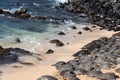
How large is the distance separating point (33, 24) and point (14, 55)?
1254cm

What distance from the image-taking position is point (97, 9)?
4769 cm

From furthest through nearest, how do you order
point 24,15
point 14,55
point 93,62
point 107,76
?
point 24,15, point 14,55, point 93,62, point 107,76

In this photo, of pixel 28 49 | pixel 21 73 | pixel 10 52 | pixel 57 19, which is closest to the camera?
pixel 21 73

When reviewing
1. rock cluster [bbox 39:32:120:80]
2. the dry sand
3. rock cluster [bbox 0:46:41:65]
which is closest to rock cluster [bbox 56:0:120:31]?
the dry sand

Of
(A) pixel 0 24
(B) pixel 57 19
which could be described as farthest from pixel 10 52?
(B) pixel 57 19

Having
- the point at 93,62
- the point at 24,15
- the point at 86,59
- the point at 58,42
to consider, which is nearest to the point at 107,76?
the point at 93,62

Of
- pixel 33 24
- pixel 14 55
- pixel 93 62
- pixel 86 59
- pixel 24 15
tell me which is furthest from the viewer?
pixel 24 15

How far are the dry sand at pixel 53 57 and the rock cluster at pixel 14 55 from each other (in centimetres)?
88

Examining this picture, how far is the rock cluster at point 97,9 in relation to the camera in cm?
4421

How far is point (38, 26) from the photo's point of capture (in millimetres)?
35625

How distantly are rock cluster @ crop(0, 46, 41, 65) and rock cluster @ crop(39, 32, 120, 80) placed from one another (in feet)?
7.32

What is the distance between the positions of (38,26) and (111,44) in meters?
9.91

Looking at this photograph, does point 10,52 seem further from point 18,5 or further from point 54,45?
point 18,5

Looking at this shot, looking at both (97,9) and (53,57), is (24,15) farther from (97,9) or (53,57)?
(53,57)
